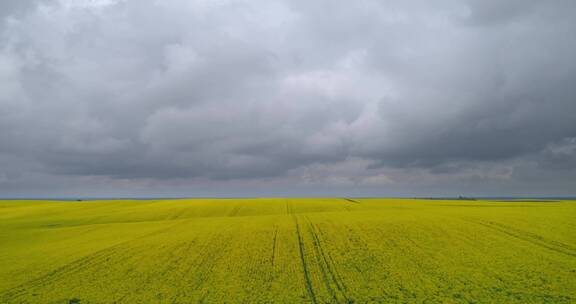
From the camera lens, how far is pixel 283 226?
38719 mm

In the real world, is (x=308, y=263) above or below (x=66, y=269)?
above

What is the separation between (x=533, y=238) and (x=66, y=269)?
42.9 metres

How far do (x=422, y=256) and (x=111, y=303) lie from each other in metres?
23.8

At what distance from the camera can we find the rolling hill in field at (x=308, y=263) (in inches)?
769

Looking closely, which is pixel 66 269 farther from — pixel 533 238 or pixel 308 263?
pixel 533 238

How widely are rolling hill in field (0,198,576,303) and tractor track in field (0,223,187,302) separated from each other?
0.09m

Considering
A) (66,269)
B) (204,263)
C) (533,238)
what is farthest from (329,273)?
(533,238)

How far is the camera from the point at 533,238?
1162 inches

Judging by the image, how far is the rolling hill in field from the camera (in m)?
19.5

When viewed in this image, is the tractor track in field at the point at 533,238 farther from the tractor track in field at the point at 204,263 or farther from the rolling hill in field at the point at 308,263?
the tractor track in field at the point at 204,263

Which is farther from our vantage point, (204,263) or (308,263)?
(204,263)

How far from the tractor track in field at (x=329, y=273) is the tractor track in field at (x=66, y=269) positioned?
1789 centimetres

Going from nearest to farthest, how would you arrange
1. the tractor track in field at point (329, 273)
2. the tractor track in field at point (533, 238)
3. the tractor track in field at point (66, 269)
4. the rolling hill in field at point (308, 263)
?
the tractor track in field at point (329, 273) < the rolling hill in field at point (308, 263) < the tractor track in field at point (66, 269) < the tractor track in field at point (533, 238)

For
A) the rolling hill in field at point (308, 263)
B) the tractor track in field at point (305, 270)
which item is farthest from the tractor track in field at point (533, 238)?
the tractor track in field at point (305, 270)
